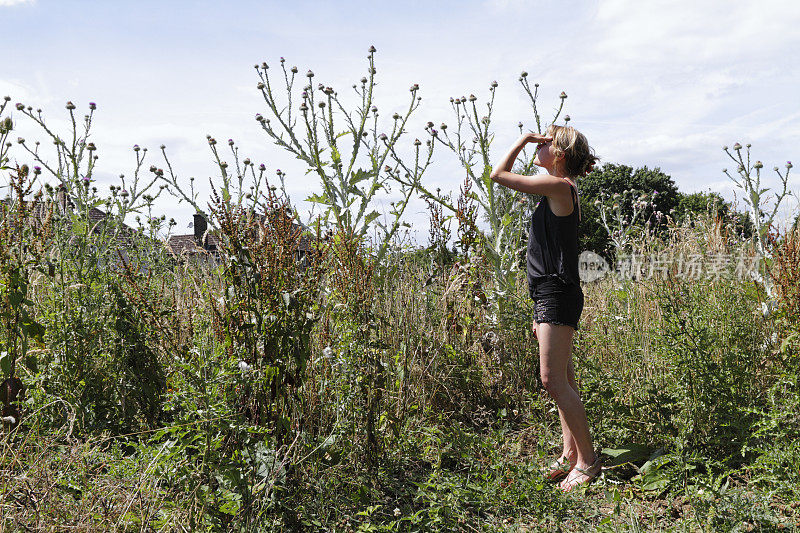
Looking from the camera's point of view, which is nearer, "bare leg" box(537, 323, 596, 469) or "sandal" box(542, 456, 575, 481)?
"bare leg" box(537, 323, 596, 469)

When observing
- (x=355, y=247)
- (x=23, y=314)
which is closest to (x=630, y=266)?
(x=355, y=247)

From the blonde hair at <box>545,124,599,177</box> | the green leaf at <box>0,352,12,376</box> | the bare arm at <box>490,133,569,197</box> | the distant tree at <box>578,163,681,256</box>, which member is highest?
the distant tree at <box>578,163,681,256</box>

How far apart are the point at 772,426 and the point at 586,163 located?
163 centimetres

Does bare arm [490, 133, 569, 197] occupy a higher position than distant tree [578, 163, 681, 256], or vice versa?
distant tree [578, 163, 681, 256]

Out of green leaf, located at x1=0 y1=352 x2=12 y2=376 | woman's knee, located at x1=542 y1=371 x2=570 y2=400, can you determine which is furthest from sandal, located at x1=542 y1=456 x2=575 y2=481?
green leaf, located at x1=0 y1=352 x2=12 y2=376

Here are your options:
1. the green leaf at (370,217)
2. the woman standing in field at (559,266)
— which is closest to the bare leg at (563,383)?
the woman standing in field at (559,266)

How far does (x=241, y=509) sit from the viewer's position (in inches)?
102

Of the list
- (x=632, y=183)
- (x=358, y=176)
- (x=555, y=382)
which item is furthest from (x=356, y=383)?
(x=632, y=183)

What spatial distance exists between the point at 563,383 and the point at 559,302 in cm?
45

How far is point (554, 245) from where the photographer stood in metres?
3.14

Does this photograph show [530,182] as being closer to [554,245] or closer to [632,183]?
[554,245]

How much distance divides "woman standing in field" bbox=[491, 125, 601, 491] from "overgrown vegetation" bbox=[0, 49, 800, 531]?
0.78ft

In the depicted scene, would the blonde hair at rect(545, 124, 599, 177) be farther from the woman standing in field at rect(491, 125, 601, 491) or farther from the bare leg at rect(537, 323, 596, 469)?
the bare leg at rect(537, 323, 596, 469)

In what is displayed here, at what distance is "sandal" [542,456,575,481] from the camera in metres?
3.29
